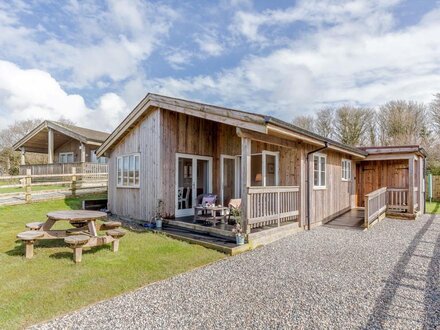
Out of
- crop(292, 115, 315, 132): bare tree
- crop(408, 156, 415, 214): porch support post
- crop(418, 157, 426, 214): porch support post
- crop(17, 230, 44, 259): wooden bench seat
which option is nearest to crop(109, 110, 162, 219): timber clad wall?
crop(17, 230, 44, 259): wooden bench seat

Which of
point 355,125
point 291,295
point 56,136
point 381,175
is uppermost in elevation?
point 355,125

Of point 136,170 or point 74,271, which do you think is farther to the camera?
point 136,170

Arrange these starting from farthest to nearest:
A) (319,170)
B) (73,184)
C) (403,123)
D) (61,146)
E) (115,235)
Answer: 1. (403,123)
2. (61,146)
3. (73,184)
4. (319,170)
5. (115,235)

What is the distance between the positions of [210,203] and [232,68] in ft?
35.3

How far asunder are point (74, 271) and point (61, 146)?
22.0 meters

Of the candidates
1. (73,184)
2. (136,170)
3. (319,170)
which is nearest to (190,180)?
(136,170)

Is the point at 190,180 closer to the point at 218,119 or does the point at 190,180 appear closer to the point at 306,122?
the point at 218,119

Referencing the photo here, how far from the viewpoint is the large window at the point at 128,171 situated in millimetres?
9727

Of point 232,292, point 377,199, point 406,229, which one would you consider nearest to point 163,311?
point 232,292

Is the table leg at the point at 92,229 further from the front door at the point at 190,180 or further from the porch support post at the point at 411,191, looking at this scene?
the porch support post at the point at 411,191

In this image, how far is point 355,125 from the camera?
86.9 ft

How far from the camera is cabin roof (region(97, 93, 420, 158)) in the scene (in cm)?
612

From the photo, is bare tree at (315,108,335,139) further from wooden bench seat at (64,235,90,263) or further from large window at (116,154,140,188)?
wooden bench seat at (64,235,90,263)

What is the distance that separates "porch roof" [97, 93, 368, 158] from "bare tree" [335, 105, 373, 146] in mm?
16998
